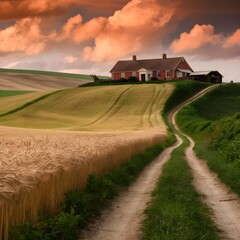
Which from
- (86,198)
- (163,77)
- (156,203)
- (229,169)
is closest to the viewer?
(86,198)

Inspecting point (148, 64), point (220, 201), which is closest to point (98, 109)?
point (148, 64)

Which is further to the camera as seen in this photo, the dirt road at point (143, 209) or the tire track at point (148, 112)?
the tire track at point (148, 112)

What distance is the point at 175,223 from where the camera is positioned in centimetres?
1216

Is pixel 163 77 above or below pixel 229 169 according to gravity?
above

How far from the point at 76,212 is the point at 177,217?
9.07 feet

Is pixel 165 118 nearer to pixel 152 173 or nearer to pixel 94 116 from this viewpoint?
pixel 94 116

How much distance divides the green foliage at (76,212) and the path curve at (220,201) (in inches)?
137

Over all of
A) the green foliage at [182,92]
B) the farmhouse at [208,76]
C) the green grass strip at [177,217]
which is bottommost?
the green grass strip at [177,217]

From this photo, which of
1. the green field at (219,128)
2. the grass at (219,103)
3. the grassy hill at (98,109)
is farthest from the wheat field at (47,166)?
the grass at (219,103)

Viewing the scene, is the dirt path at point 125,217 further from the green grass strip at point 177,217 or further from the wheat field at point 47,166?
the wheat field at point 47,166

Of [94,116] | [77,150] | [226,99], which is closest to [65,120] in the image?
[94,116]

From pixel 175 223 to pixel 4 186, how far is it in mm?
5318

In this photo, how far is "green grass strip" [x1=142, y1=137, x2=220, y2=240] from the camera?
11287mm

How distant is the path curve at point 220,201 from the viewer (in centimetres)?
Result: 1270
